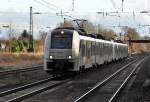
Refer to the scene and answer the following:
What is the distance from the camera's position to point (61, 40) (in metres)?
28.8

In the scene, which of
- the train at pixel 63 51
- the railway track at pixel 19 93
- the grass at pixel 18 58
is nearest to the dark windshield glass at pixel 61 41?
the train at pixel 63 51

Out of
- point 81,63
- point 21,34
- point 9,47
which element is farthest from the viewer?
point 21,34

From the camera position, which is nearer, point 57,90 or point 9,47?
point 57,90

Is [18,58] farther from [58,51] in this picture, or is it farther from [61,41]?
[58,51]

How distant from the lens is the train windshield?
94.0 feet

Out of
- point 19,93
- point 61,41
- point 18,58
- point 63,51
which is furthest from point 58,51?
point 18,58

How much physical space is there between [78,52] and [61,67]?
1.75 meters

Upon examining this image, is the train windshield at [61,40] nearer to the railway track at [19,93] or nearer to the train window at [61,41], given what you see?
the train window at [61,41]

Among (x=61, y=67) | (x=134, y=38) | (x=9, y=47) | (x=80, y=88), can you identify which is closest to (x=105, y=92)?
(x=80, y=88)

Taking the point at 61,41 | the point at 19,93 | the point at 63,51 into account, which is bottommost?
the point at 19,93

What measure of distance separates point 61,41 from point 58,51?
0.80m

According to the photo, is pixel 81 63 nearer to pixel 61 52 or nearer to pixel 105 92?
pixel 61 52

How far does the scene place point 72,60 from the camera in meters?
28.1

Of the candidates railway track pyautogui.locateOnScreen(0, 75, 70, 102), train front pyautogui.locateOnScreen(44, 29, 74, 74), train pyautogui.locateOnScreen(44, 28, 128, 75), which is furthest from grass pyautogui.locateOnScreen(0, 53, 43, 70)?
railway track pyautogui.locateOnScreen(0, 75, 70, 102)
